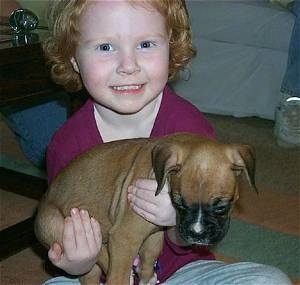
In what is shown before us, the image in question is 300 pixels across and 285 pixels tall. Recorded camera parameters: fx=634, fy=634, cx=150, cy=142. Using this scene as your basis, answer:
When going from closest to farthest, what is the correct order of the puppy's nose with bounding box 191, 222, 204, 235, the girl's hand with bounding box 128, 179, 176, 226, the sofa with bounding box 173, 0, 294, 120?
the puppy's nose with bounding box 191, 222, 204, 235 < the girl's hand with bounding box 128, 179, 176, 226 < the sofa with bounding box 173, 0, 294, 120

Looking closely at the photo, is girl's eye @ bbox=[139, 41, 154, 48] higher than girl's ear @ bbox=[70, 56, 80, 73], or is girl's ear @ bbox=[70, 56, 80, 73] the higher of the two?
girl's eye @ bbox=[139, 41, 154, 48]

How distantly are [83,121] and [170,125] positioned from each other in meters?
0.22

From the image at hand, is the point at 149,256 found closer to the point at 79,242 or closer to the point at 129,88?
the point at 79,242

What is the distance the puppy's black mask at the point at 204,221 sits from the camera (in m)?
1.12

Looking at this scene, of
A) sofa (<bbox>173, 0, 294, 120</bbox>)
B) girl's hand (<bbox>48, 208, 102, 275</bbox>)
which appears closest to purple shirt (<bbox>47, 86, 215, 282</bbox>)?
girl's hand (<bbox>48, 208, 102, 275</bbox>)

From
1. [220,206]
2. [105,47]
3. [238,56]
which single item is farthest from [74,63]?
[238,56]

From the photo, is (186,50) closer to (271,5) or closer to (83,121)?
(83,121)

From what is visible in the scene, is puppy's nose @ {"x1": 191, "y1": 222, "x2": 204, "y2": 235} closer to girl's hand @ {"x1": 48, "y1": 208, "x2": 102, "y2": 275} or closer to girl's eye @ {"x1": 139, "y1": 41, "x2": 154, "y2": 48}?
girl's hand @ {"x1": 48, "y1": 208, "x2": 102, "y2": 275}

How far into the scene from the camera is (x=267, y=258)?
207cm

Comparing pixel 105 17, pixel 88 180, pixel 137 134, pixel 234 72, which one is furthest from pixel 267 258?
pixel 234 72

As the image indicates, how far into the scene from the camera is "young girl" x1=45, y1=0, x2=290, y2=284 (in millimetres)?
1309

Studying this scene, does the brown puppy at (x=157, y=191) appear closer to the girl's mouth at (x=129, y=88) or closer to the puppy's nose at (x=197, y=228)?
the puppy's nose at (x=197, y=228)

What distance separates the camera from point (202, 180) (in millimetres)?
1146

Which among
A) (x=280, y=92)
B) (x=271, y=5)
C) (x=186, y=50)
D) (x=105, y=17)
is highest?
(x=105, y=17)
